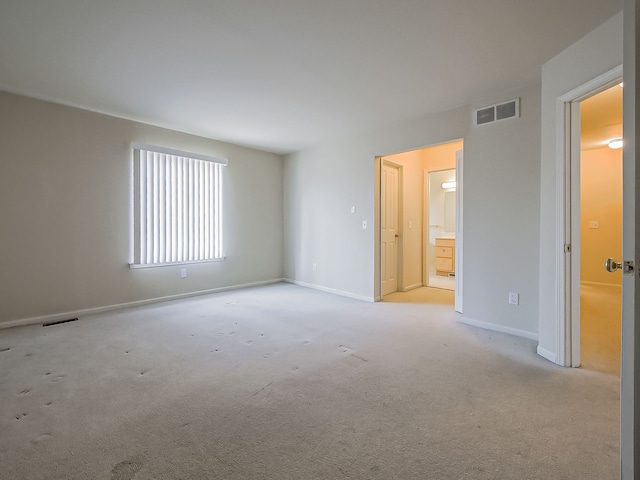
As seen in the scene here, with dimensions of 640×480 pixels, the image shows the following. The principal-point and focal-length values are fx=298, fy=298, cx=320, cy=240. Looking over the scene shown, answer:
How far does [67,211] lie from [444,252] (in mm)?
7088

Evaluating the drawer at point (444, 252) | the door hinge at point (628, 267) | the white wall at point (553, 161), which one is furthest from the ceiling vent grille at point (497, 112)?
the drawer at point (444, 252)

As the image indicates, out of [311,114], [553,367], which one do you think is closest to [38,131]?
[311,114]

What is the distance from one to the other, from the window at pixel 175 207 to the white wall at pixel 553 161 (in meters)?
4.46

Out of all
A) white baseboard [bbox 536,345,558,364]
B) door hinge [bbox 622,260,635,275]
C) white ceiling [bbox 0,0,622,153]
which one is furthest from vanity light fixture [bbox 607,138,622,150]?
door hinge [bbox 622,260,635,275]

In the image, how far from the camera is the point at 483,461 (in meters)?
1.42

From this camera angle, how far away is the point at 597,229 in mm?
5773

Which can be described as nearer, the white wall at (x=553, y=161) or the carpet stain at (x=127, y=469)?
the carpet stain at (x=127, y=469)

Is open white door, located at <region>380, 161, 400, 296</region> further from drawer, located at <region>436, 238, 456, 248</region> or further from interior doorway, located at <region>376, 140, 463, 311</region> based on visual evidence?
drawer, located at <region>436, 238, 456, 248</region>

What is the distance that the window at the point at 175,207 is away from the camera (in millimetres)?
4258

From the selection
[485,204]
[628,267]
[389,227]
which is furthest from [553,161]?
[389,227]

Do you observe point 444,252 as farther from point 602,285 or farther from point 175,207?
point 175,207

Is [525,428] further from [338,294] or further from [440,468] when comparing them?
[338,294]

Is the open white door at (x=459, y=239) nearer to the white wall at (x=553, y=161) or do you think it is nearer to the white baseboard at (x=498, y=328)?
the white baseboard at (x=498, y=328)

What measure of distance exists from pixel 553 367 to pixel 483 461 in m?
1.49
